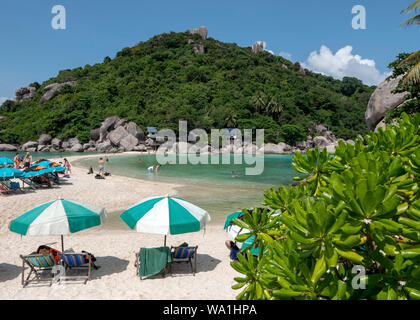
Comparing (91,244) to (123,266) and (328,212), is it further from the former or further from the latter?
(328,212)

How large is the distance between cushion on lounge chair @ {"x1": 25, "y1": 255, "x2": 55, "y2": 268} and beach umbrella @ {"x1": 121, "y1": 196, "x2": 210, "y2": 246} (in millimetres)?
1983

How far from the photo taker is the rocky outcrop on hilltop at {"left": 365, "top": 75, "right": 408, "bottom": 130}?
15.6m

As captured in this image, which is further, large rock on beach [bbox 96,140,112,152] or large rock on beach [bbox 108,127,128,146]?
large rock on beach [bbox 108,127,128,146]

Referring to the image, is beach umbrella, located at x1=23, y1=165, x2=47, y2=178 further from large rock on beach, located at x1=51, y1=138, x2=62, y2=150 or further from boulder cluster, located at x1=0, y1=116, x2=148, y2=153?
large rock on beach, located at x1=51, y1=138, x2=62, y2=150

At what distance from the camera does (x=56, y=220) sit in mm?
5516

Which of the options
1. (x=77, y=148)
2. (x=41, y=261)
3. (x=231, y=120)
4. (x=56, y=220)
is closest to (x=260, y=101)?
(x=231, y=120)

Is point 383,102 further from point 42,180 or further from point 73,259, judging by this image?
point 42,180

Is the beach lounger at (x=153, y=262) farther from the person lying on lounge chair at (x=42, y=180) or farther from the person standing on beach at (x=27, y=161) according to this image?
the person standing on beach at (x=27, y=161)

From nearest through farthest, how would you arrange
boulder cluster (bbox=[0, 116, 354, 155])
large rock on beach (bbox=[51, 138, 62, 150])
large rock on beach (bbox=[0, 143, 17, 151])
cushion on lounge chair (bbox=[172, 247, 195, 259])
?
1. cushion on lounge chair (bbox=[172, 247, 195, 259])
2. boulder cluster (bbox=[0, 116, 354, 155])
3. large rock on beach (bbox=[0, 143, 17, 151])
4. large rock on beach (bbox=[51, 138, 62, 150])

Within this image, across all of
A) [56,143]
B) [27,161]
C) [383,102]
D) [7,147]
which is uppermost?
[383,102]

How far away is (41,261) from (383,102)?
1977 centimetres

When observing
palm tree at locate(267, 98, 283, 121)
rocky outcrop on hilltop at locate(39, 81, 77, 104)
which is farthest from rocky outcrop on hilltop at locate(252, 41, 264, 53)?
rocky outcrop on hilltop at locate(39, 81, 77, 104)

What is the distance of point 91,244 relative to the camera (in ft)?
27.5

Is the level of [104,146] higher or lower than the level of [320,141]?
lower
